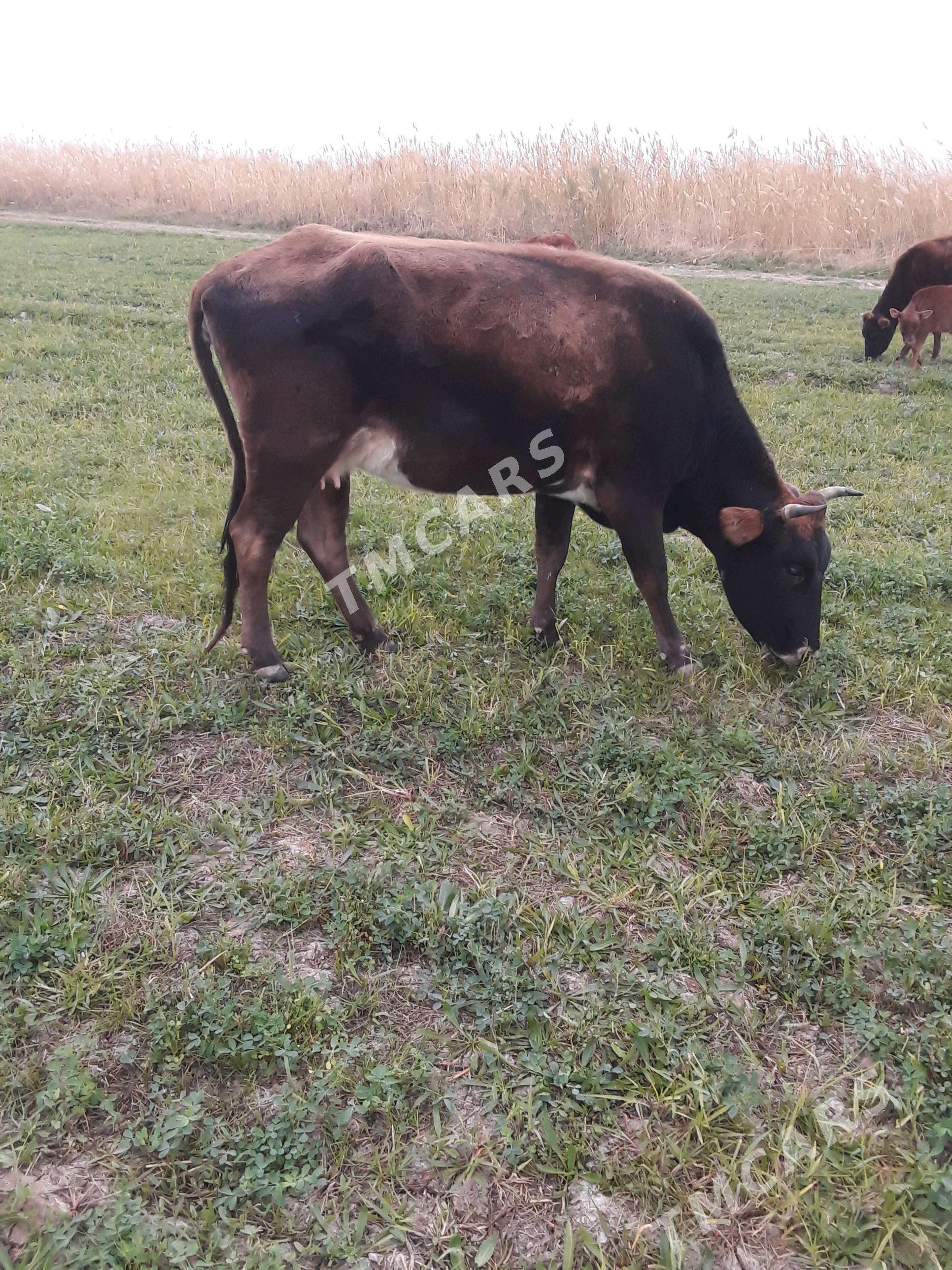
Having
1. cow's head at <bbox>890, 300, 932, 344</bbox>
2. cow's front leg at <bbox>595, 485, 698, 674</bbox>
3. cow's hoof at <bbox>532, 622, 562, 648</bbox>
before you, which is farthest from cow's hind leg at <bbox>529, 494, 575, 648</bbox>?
cow's head at <bbox>890, 300, 932, 344</bbox>

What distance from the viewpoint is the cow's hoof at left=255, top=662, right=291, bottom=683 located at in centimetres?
377

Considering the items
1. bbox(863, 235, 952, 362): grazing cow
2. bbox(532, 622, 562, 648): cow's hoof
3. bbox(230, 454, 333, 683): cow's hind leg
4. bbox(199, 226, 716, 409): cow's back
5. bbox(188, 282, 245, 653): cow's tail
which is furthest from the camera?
bbox(863, 235, 952, 362): grazing cow

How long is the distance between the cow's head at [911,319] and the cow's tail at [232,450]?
8149 millimetres

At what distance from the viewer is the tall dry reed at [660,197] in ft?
48.1

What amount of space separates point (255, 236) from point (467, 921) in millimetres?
Result: 16378

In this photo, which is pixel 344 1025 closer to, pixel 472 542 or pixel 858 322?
pixel 472 542

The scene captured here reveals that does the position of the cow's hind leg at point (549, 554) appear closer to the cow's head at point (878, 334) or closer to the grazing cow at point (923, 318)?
the grazing cow at point (923, 318)

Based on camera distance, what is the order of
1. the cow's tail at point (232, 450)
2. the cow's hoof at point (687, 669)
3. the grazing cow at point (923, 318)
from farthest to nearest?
the grazing cow at point (923, 318)
the cow's hoof at point (687, 669)
the cow's tail at point (232, 450)

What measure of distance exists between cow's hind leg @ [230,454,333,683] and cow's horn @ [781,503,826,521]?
1916 mm

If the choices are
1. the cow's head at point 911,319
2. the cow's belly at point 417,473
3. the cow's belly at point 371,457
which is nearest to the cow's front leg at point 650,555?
the cow's belly at point 417,473

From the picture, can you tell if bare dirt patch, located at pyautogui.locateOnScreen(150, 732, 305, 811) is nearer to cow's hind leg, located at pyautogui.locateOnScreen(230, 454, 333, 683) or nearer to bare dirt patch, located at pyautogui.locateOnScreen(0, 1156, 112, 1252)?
cow's hind leg, located at pyautogui.locateOnScreen(230, 454, 333, 683)

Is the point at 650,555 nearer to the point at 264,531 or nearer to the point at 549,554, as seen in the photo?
the point at 549,554

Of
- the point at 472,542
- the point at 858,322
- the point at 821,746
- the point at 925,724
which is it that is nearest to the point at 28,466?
the point at 472,542

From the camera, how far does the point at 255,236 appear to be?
16.2 meters
